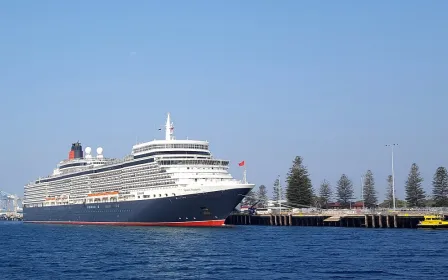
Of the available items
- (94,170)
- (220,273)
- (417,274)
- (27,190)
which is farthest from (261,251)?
(27,190)

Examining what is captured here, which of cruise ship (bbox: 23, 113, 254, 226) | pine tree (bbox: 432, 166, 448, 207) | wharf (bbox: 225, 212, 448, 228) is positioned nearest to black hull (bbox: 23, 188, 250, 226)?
cruise ship (bbox: 23, 113, 254, 226)

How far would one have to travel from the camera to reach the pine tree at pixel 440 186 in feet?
399

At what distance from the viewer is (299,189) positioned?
5497 inches

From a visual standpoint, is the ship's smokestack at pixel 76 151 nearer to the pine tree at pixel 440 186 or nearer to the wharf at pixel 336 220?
the wharf at pixel 336 220

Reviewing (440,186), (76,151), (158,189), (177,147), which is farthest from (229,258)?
(76,151)

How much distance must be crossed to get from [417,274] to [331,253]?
537 inches

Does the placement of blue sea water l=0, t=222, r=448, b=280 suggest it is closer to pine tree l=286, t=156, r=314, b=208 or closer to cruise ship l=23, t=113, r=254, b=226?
cruise ship l=23, t=113, r=254, b=226

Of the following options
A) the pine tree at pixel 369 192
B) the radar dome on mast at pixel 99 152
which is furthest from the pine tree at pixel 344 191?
the radar dome on mast at pixel 99 152

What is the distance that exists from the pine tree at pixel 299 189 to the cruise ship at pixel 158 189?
44.7 m

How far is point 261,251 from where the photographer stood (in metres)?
56.8

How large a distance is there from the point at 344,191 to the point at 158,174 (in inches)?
2859

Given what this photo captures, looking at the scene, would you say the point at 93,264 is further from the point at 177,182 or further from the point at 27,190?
the point at 27,190

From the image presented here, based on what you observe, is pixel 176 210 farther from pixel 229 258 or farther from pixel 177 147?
pixel 229 258

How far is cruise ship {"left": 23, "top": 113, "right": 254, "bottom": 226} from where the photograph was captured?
283ft
